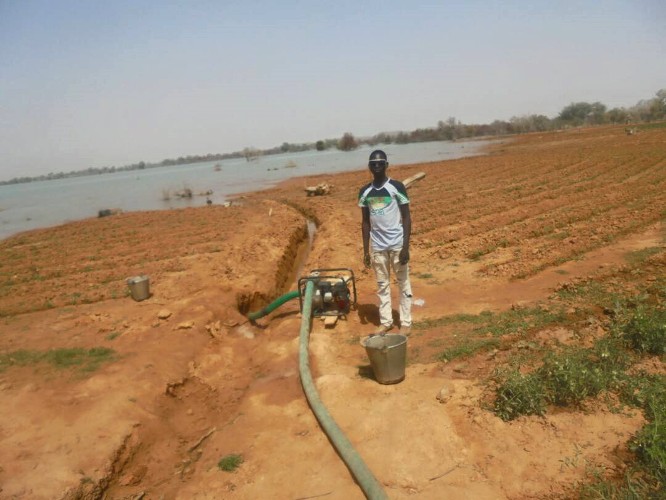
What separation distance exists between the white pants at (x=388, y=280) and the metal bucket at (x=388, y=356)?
101cm

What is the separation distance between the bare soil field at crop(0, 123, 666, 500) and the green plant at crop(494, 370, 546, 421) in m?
0.07

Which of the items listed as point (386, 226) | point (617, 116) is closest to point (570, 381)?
point (386, 226)

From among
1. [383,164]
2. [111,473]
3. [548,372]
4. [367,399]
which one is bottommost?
[111,473]

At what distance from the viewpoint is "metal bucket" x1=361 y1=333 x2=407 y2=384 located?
164 inches

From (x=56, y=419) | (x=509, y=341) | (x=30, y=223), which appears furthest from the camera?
(x=30, y=223)

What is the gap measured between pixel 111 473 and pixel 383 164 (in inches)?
159

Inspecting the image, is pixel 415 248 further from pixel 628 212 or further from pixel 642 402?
pixel 642 402

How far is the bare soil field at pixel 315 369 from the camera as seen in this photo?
3.29m

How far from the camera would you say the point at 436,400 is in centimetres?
395

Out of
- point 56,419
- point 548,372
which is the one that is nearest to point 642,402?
point 548,372

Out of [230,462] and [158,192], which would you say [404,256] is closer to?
[230,462]

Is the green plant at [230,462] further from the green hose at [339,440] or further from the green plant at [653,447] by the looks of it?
the green plant at [653,447]

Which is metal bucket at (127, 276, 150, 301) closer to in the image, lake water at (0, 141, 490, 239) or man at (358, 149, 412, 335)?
man at (358, 149, 412, 335)

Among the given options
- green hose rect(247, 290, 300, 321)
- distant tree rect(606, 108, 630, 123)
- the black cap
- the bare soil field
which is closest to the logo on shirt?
the black cap
